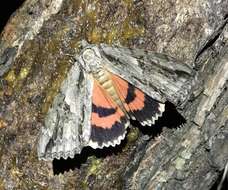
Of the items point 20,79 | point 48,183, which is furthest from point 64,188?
point 20,79

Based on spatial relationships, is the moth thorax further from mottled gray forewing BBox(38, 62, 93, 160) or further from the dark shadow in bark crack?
the dark shadow in bark crack

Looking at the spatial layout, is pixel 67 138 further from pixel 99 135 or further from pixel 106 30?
pixel 106 30

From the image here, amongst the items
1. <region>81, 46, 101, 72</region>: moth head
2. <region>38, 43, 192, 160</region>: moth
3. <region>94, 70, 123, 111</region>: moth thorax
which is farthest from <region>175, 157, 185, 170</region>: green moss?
<region>81, 46, 101, 72</region>: moth head

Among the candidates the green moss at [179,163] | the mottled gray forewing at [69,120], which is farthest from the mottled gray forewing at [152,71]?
the green moss at [179,163]

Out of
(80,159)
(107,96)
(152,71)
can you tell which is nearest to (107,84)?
(107,96)

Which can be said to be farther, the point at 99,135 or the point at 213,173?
the point at 213,173

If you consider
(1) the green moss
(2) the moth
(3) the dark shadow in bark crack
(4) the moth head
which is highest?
(4) the moth head
